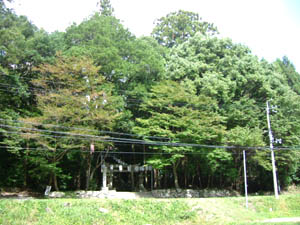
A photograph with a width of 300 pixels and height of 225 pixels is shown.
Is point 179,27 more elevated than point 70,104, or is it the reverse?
point 179,27

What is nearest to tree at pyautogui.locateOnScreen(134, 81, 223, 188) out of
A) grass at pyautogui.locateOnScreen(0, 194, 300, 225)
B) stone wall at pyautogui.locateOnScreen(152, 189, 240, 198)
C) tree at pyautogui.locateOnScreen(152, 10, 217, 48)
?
stone wall at pyautogui.locateOnScreen(152, 189, 240, 198)

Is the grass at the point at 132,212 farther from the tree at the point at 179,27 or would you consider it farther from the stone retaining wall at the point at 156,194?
the tree at the point at 179,27

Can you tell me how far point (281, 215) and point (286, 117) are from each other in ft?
31.6

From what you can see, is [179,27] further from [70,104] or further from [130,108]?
[70,104]

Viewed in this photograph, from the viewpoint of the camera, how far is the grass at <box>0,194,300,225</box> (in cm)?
1164

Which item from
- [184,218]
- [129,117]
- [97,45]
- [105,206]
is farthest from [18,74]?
[184,218]

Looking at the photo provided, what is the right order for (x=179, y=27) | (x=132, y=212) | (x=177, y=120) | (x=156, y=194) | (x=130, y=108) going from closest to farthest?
1. (x=132, y=212)
2. (x=177, y=120)
3. (x=156, y=194)
4. (x=130, y=108)
5. (x=179, y=27)

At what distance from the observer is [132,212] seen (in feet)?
44.6

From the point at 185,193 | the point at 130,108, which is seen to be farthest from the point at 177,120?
the point at 185,193

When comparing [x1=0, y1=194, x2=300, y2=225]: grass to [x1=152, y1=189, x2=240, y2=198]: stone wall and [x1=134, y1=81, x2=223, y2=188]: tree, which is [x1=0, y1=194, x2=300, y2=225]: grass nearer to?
[x1=134, y1=81, x2=223, y2=188]: tree

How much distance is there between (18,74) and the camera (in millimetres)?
18500

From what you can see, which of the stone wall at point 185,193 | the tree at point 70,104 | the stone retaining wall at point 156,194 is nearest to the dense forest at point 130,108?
the tree at point 70,104

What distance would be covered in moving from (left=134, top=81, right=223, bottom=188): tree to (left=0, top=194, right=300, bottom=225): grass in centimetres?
453

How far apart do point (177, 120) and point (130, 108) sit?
13.6 ft
